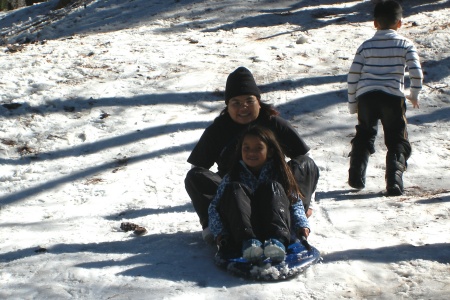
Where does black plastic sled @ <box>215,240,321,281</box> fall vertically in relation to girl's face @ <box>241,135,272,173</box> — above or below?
below

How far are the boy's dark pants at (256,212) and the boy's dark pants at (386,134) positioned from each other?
184cm

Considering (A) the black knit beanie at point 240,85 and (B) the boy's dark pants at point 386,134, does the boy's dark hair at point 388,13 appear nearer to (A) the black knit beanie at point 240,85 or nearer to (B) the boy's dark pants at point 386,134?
(B) the boy's dark pants at point 386,134

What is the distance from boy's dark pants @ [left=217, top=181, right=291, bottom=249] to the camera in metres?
4.69

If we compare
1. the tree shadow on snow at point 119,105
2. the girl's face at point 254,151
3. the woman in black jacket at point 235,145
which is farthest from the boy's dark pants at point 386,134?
the tree shadow on snow at point 119,105

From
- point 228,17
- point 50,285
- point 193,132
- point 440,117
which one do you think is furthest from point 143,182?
point 228,17

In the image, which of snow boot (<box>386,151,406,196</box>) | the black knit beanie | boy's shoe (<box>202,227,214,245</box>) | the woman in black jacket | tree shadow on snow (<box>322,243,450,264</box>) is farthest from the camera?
snow boot (<box>386,151,406,196</box>)

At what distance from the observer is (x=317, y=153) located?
761cm

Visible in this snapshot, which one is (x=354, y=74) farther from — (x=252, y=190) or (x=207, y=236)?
(x=207, y=236)

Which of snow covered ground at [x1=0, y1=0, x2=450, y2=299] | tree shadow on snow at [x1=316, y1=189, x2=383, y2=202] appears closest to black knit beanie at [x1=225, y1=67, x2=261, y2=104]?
snow covered ground at [x1=0, y1=0, x2=450, y2=299]

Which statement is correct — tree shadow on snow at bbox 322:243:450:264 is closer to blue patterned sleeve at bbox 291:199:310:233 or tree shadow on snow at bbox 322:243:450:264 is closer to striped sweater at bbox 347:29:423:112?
blue patterned sleeve at bbox 291:199:310:233

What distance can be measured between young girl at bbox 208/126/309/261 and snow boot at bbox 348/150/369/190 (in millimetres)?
1639

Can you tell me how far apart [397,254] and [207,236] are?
1.33 m

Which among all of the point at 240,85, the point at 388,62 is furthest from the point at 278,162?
the point at 388,62

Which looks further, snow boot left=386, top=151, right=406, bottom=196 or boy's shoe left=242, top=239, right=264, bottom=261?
snow boot left=386, top=151, right=406, bottom=196
